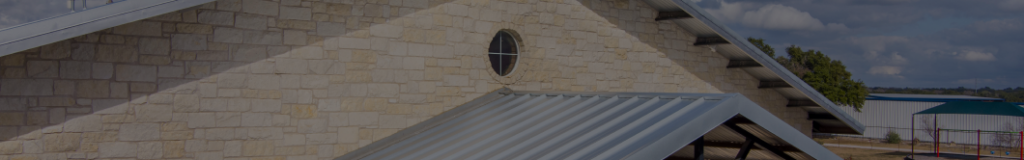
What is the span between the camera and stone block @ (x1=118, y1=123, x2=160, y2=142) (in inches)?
284

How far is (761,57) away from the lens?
10984 mm

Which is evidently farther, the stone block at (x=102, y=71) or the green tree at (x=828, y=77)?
the green tree at (x=828, y=77)

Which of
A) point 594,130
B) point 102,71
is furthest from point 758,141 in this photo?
point 102,71

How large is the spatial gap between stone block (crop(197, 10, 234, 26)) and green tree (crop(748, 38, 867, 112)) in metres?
35.2

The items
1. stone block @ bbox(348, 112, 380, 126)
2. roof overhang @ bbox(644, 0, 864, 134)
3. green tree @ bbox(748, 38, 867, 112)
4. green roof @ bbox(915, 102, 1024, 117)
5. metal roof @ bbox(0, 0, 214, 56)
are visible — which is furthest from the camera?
green tree @ bbox(748, 38, 867, 112)

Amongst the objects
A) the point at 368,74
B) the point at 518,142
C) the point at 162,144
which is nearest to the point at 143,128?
the point at 162,144

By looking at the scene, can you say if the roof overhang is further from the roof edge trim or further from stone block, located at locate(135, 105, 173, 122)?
stone block, located at locate(135, 105, 173, 122)

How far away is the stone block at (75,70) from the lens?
6839 mm

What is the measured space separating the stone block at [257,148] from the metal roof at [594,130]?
88cm

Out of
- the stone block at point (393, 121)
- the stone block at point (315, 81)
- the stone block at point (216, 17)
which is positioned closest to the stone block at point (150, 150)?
the stone block at point (216, 17)

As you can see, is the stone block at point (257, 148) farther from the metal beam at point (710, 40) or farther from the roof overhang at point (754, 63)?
the metal beam at point (710, 40)

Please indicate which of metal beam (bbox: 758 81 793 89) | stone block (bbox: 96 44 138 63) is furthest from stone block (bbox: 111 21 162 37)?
metal beam (bbox: 758 81 793 89)

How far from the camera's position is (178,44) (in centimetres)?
740

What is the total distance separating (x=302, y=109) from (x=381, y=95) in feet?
3.29
